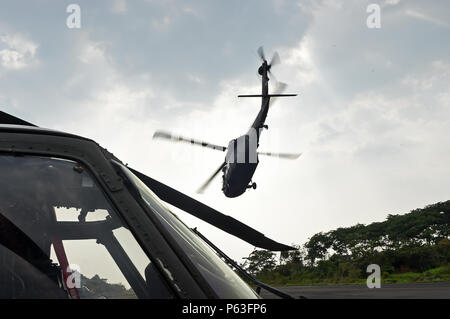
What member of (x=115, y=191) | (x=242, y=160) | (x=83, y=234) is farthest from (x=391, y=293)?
(x=115, y=191)

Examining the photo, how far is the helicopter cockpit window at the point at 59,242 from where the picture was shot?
1.55m

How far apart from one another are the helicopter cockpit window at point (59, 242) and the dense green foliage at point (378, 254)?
28789mm

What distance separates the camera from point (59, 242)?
1603 millimetres

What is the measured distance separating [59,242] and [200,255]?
633mm

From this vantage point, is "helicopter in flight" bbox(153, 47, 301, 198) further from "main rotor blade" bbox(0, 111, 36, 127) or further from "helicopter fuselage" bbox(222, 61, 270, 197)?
"main rotor blade" bbox(0, 111, 36, 127)

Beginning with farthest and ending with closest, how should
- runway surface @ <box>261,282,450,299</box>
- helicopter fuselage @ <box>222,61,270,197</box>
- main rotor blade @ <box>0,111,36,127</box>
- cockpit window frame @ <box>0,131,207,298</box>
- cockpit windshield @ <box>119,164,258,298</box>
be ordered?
1. helicopter fuselage @ <box>222,61,270,197</box>
2. runway surface @ <box>261,282,450,299</box>
3. main rotor blade @ <box>0,111,36,127</box>
4. cockpit windshield @ <box>119,164,258,298</box>
5. cockpit window frame @ <box>0,131,207,298</box>

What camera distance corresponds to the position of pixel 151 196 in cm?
195

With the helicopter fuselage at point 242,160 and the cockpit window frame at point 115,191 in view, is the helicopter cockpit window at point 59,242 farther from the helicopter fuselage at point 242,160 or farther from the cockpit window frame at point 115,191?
the helicopter fuselage at point 242,160

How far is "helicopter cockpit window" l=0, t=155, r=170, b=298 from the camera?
1.55m

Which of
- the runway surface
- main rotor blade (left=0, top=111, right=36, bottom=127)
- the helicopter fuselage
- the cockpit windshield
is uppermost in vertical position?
the helicopter fuselage

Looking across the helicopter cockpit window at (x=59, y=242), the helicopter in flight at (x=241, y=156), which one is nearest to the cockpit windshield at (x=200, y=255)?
the helicopter cockpit window at (x=59, y=242)

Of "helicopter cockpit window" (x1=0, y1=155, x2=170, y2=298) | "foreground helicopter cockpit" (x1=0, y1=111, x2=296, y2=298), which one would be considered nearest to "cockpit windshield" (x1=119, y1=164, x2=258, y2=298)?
"foreground helicopter cockpit" (x1=0, y1=111, x2=296, y2=298)

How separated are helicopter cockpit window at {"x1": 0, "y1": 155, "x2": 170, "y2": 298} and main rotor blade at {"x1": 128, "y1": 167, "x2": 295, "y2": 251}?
1.21m
